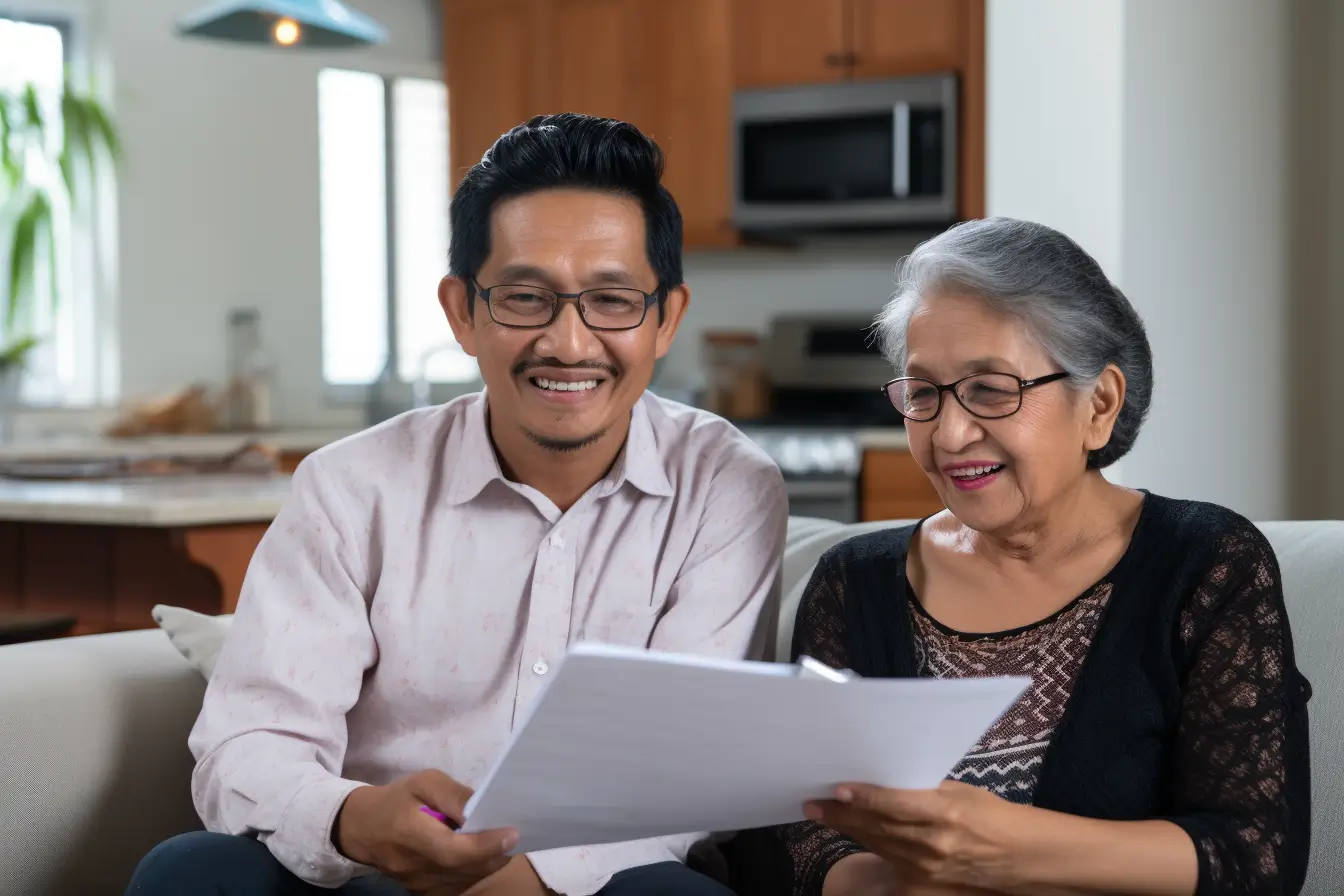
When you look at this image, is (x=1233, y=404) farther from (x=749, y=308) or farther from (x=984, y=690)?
(x=984, y=690)

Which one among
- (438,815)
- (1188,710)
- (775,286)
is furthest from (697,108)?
(438,815)

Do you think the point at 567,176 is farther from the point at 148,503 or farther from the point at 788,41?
the point at 788,41

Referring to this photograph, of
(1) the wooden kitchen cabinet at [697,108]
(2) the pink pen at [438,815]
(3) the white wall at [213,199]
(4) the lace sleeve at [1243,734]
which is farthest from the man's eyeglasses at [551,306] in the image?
(3) the white wall at [213,199]

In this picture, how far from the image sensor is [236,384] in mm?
5414

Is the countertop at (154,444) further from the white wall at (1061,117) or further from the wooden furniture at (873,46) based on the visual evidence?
the white wall at (1061,117)

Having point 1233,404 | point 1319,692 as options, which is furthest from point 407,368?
point 1319,692

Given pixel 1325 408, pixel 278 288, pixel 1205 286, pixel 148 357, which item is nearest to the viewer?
pixel 1205 286

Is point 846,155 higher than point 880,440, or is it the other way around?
point 846,155

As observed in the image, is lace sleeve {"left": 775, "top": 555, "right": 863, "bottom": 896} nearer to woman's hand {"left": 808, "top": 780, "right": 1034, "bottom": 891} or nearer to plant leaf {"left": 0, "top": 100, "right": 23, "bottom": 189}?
woman's hand {"left": 808, "top": 780, "right": 1034, "bottom": 891}

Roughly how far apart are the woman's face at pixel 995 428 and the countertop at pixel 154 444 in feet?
10.8

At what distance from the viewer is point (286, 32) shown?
3.41m

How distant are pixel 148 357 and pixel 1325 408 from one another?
3.84m

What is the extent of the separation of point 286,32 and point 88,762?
2101 millimetres

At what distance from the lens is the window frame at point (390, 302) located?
582cm
